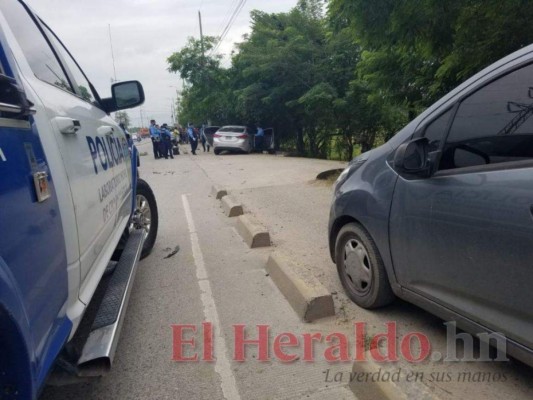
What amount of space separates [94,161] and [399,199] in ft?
6.42

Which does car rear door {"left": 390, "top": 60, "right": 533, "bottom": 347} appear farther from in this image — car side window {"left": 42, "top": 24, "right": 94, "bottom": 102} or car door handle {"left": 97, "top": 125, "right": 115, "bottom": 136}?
car side window {"left": 42, "top": 24, "right": 94, "bottom": 102}

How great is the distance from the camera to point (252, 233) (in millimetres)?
5320

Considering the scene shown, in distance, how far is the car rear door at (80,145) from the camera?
2148 millimetres

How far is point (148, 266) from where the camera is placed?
4688 millimetres

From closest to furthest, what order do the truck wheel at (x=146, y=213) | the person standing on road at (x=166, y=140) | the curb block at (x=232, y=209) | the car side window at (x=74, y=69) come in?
the car side window at (x=74, y=69) < the truck wheel at (x=146, y=213) < the curb block at (x=232, y=209) < the person standing on road at (x=166, y=140)

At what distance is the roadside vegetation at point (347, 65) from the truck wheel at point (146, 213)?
11.7ft

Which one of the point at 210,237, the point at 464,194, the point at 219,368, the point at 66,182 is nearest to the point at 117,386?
the point at 219,368

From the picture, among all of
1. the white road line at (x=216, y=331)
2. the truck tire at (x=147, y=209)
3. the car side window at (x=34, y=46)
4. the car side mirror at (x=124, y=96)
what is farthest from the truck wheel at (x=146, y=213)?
the car side window at (x=34, y=46)

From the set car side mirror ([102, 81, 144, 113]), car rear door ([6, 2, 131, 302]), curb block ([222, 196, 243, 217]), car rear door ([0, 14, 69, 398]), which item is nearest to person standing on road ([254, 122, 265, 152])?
curb block ([222, 196, 243, 217])

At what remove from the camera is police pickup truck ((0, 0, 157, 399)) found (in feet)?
4.60

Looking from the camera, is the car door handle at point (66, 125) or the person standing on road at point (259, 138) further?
the person standing on road at point (259, 138)

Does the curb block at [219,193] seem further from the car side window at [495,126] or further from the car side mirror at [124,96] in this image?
the car side window at [495,126]

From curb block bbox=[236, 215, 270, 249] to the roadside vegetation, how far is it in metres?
3.15

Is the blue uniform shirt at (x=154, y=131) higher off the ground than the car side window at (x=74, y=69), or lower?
lower
